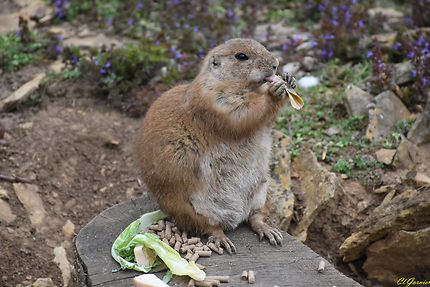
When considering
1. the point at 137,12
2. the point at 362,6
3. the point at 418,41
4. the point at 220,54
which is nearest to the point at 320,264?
the point at 220,54

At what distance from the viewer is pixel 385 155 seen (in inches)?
276

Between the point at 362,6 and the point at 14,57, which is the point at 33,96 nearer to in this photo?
the point at 14,57

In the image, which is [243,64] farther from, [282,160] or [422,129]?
[422,129]

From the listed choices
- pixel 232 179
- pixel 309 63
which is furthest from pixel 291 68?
pixel 232 179

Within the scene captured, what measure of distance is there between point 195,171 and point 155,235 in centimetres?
57

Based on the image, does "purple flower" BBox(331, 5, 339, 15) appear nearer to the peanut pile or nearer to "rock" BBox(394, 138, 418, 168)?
"rock" BBox(394, 138, 418, 168)

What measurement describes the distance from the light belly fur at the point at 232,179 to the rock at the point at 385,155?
1.84m

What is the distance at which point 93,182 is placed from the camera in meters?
7.59

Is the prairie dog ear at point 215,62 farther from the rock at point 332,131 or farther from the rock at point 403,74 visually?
the rock at point 403,74

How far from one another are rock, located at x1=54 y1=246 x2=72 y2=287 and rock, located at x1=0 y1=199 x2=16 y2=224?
1.76ft

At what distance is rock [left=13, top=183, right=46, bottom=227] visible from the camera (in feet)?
22.7

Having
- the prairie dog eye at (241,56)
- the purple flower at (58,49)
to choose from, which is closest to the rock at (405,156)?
the prairie dog eye at (241,56)

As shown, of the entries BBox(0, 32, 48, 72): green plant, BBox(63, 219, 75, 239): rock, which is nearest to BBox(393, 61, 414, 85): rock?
BBox(63, 219, 75, 239): rock

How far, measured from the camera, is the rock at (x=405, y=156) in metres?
6.84
